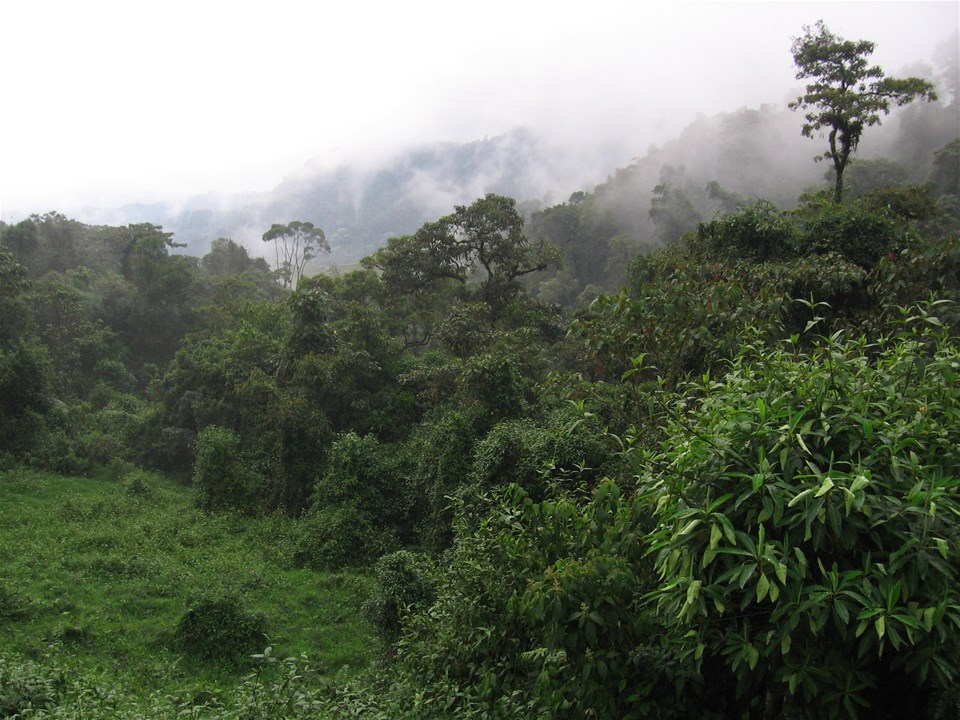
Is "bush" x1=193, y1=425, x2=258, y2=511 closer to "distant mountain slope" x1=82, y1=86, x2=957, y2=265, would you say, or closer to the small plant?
the small plant

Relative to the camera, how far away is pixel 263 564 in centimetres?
1087

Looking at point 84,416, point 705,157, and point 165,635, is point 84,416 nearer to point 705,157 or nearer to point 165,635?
point 165,635

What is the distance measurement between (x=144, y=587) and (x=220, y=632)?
2114 mm

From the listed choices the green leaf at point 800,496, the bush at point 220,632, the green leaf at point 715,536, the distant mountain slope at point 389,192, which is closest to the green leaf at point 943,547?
the green leaf at point 800,496

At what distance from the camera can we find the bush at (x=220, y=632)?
25.5ft

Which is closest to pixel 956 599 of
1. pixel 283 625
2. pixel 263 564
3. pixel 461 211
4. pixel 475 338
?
pixel 283 625

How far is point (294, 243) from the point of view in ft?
132

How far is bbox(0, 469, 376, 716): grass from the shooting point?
23.8ft

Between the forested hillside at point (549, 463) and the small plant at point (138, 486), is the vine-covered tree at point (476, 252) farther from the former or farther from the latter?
the small plant at point (138, 486)

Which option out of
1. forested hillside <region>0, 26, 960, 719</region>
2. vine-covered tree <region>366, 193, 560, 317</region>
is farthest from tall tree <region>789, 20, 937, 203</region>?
vine-covered tree <region>366, 193, 560, 317</region>

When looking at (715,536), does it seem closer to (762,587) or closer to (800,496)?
(762,587)

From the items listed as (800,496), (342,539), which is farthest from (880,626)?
(342,539)

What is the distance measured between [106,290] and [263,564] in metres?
20.3

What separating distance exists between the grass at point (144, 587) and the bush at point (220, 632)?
124 mm
